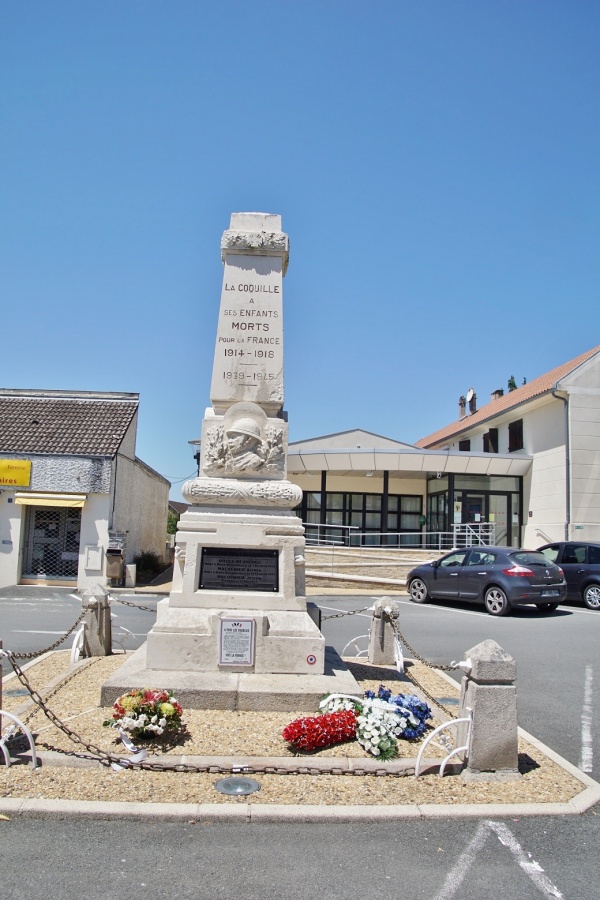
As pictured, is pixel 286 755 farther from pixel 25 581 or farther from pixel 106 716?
pixel 25 581

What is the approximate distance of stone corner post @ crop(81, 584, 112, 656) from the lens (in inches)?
341

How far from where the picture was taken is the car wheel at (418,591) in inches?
665

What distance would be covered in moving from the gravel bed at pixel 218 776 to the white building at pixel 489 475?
20.0 m

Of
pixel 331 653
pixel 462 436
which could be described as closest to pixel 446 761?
pixel 331 653

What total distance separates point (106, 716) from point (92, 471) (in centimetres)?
1514

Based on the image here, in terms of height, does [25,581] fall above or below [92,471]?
below

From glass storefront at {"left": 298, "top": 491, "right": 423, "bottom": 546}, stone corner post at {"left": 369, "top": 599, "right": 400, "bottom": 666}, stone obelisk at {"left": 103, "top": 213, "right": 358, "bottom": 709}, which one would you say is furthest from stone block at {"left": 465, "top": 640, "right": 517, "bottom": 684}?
glass storefront at {"left": 298, "top": 491, "right": 423, "bottom": 546}

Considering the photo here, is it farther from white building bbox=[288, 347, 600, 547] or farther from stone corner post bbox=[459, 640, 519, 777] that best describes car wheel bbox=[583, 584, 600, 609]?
stone corner post bbox=[459, 640, 519, 777]

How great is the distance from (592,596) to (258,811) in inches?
551

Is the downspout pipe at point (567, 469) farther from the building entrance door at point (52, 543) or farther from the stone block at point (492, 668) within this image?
the stone block at point (492, 668)

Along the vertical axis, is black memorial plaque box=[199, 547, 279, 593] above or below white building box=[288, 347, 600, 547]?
below

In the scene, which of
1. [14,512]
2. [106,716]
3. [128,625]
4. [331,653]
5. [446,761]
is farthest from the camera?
[14,512]

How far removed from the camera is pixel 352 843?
3875mm

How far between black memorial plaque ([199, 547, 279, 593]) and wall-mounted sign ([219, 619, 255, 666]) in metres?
0.61
